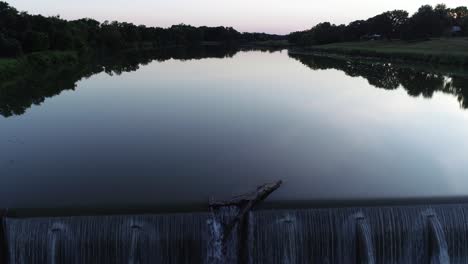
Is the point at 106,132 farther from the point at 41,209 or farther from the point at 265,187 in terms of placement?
the point at 265,187

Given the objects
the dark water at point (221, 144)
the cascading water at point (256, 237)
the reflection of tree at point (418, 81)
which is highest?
the reflection of tree at point (418, 81)

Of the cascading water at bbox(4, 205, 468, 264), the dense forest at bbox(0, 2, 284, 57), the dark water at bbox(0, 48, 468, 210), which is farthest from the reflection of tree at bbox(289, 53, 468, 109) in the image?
the dense forest at bbox(0, 2, 284, 57)

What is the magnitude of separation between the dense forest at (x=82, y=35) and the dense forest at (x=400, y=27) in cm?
4095

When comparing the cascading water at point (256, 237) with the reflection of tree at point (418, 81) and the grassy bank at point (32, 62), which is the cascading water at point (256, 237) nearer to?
the reflection of tree at point (418, 81)

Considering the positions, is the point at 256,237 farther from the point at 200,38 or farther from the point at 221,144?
the point at 200,38

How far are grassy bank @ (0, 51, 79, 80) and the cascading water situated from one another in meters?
29.9

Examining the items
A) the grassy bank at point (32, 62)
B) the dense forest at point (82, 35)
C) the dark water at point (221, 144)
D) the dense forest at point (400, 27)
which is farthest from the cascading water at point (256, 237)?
the dense forest at point (400, 27)

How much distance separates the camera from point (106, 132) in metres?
19.8

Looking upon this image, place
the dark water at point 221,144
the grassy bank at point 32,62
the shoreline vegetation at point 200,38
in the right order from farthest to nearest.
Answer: the shoreline vegetation at point 200,38
the grassy bank at point 32,62
the dark water at point 221,144

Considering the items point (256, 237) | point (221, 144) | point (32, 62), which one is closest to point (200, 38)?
point (32, 62)

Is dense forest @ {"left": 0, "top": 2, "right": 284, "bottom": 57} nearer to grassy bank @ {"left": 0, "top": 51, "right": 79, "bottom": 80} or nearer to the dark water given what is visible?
grassy bank @ {"left": 0, "top": 51, "right": 79, "bottom": 80}

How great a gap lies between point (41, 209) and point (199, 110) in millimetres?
13621

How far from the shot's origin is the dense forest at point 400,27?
8700 cm

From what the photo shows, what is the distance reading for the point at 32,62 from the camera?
46406mm
